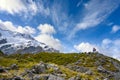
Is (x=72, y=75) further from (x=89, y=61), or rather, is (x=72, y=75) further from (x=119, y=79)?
(x=89, y=61)

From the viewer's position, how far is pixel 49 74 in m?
65.8

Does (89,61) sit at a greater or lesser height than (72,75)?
greater

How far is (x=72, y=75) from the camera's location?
7125cm

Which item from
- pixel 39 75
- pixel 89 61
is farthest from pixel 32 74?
pixel 89 61

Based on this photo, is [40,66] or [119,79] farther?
[119,79]

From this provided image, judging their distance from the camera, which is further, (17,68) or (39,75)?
(17,68)

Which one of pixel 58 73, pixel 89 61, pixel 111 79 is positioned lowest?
pixel 58 73

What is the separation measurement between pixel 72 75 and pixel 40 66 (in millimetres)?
9620

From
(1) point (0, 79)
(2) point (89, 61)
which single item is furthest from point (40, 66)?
(2) point (89, 61)

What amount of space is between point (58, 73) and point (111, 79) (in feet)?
198

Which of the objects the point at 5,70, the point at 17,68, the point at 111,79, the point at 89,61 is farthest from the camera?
the point at 89,61

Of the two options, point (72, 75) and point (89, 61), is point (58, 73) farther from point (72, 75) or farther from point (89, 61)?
point (89, 61)

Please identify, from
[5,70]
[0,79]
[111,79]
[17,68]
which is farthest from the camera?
[111,79]

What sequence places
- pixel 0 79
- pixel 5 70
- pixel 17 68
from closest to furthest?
pixel 0 79 < pixel 5 70 < pixel 17 68
